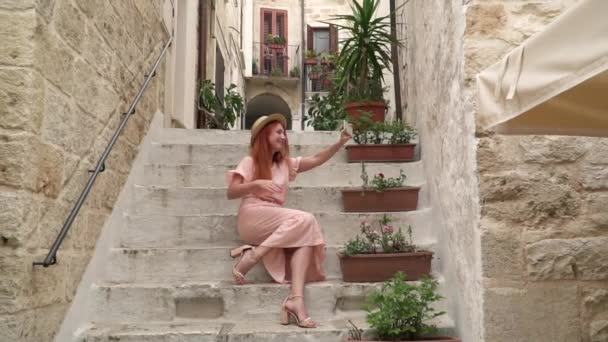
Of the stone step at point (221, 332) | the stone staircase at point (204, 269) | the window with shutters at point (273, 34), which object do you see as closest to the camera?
the stone step at point (221, 332)

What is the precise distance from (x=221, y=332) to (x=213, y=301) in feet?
1.10

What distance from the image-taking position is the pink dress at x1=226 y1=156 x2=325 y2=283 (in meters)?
2.96

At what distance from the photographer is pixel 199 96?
6.87 m

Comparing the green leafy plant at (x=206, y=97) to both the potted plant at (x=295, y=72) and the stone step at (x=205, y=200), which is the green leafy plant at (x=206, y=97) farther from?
the potted plant at (x=295, y=72)

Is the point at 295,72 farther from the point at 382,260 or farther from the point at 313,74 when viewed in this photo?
the point at 382,260

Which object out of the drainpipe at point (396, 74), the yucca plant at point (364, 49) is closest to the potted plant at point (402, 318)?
the yucca plant at point (364, 49)

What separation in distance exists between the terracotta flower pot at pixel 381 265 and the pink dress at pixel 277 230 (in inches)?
7.1

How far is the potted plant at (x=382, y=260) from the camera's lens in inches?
117

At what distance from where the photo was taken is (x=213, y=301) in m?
2.91

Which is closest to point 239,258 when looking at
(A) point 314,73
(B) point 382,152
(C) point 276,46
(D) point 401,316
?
(D) point 401,316

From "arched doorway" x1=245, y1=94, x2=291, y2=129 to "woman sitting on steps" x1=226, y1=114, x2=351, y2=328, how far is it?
14.4 meters

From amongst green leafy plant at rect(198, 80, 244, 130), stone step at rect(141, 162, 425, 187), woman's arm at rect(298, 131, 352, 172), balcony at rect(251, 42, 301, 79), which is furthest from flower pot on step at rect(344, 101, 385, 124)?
balcony at rect(251, 42, 301, 79)

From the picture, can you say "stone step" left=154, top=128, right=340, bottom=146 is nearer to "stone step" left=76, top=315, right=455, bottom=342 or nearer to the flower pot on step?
the flower pot on step

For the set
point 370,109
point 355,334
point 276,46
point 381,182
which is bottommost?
point 355,334
